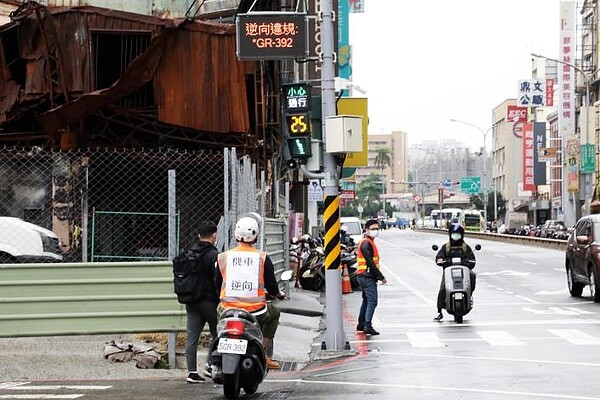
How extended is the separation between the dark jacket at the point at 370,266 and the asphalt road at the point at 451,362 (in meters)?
0.93

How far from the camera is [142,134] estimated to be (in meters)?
23.7

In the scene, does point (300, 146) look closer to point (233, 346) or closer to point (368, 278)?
point (368, 278)

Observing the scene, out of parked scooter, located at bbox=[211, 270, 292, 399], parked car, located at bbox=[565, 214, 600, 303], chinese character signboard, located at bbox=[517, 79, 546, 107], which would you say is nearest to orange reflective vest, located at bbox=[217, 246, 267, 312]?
parked scooter, located at bbox=[211, 270, 292, 399]

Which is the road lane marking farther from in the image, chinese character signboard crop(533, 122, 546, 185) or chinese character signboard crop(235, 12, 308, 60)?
chinese character signboard crop(533, 122, 546, 185)

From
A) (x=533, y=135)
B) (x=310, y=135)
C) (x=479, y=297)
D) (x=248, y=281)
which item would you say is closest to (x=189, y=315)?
(x=248, y=281)

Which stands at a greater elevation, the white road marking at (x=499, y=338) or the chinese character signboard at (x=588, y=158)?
the chinese character signboard at (x=588, y=158)

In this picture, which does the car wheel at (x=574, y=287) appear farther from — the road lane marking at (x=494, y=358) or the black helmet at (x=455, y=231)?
the road lane marking at (x=494, y=358)

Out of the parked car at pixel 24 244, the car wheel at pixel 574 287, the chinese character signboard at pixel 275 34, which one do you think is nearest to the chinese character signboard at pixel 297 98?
the chinese character signboard at pixel 275 34

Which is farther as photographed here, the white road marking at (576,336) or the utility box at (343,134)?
the white road marking at (576,336)

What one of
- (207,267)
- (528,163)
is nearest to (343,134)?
(207,267)

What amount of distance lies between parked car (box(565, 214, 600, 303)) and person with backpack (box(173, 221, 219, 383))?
12.1 m

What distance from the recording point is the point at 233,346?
9266 millimetres

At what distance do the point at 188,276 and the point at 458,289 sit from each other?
796cm

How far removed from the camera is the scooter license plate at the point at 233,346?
925 centimetres
